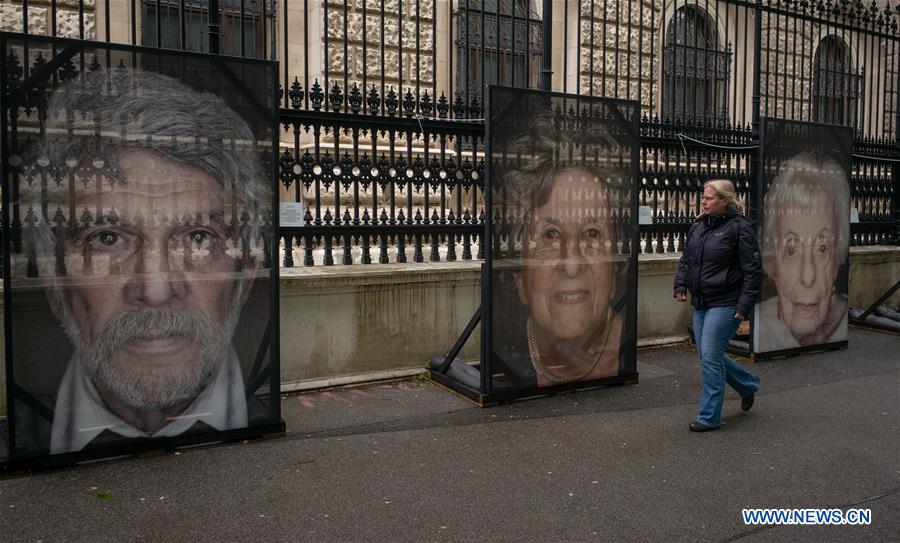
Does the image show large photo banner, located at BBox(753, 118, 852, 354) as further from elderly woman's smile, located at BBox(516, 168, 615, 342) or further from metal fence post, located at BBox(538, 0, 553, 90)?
metal fence post, located at BBox(538, 0, 553, 90)

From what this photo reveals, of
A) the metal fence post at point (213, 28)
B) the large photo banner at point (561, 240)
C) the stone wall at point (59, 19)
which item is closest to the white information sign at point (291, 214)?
the metal fence post at point (213, 28)

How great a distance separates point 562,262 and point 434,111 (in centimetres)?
185

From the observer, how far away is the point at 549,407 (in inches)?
241

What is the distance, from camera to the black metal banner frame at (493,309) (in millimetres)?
5941

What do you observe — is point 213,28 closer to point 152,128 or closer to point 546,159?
point 152,128

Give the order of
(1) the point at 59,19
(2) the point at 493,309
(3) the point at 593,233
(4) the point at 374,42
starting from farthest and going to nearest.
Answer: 1. (4) the point at 374,42
2. (1) the point at 59,19
3. (3) the point at 593,233
4. (2) the point at 493,309

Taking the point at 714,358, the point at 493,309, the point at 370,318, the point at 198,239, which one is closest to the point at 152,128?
the point at 198,239

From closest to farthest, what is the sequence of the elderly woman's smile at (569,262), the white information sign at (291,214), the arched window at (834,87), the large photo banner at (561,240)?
the large photo banner at (561,240) < the elderly woman's smile at (569,262) < the white information sign at (291,214) < the arched window at (834,87)

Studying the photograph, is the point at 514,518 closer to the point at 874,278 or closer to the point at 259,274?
the point at 259,274

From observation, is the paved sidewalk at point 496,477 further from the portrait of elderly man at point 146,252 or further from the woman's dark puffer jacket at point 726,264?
the woman's dark puffer jacket at point 726,264

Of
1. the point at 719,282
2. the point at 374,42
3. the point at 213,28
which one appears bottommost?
the point at 719,282

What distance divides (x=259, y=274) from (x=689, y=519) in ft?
10.1

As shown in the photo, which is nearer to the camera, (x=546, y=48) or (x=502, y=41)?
(x=546, y=48)

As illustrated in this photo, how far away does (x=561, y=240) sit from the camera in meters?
6.36
